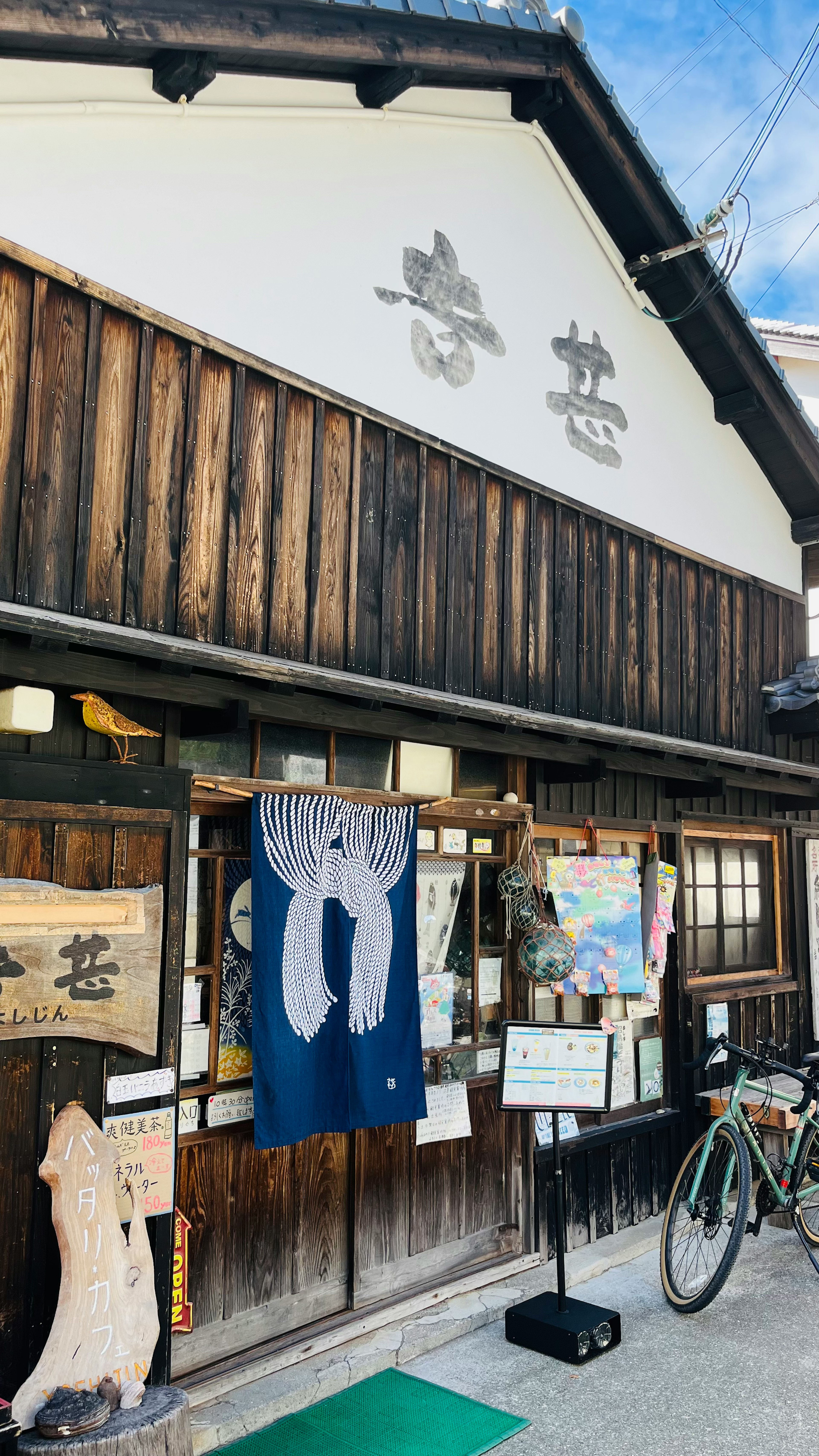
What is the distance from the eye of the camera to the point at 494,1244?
6.91 m

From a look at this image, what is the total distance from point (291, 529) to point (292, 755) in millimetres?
1270

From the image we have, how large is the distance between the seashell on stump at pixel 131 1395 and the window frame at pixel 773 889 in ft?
18.7

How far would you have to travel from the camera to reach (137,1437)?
153 inches

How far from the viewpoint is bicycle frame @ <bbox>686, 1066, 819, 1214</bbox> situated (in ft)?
21.9

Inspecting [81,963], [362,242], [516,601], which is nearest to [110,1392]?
[81,963]

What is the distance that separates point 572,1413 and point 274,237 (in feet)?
21.2

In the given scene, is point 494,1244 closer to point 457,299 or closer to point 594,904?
point 594,904

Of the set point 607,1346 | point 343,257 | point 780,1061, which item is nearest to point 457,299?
point 343,257

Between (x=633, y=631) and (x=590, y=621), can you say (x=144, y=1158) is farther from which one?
(x=633, y=631)

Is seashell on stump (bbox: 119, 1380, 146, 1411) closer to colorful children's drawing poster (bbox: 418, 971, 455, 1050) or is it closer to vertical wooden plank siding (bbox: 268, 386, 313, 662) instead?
colorful children's drawing poster (bbox: 418, 971, 455, 1050)

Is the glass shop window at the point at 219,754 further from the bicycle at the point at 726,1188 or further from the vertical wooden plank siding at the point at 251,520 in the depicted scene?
the bicycle at the point at 726,1188

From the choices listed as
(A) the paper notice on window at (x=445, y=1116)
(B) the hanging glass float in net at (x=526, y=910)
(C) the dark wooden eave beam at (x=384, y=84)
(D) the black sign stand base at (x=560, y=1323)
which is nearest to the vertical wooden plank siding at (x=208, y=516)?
(C) the dark wooden eave beam at (x=384, y=84)

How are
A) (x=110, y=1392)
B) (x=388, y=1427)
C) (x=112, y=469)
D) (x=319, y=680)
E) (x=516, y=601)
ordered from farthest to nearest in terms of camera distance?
1. (x=516, y=601)
2. (x=319, y=680)
3. (x=388, y=1427)
4. (x=112, y=469)
5. (x=110, y=1392)

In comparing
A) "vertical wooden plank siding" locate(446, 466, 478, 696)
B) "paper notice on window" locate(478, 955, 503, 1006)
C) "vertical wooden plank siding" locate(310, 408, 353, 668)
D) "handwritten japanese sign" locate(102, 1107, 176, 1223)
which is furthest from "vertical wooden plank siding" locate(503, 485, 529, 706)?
"handwritten japanese sign" locate(102, 1107, 176, 1223)
